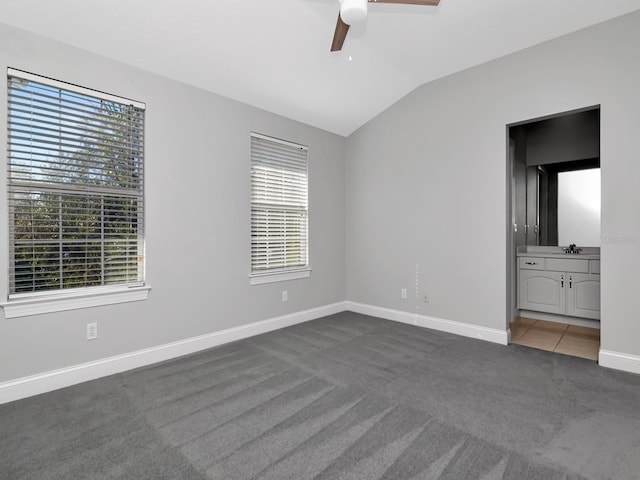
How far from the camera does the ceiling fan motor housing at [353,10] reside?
173 centimetres

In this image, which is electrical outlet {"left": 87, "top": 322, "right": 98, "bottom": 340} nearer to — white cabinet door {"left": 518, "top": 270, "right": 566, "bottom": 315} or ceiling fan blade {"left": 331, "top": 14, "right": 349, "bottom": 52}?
ceiling fan blade {"left": 331, "top": 14, "right": 349, "bottom": 52}

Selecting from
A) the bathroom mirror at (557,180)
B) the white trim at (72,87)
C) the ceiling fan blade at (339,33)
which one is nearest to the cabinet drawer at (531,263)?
the bathroom mirror at (557,180)

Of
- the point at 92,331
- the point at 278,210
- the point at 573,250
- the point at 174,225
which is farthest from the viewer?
the point at 573,250

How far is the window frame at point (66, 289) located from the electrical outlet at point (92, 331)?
0.51 ft

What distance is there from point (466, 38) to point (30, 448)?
4.27 meters

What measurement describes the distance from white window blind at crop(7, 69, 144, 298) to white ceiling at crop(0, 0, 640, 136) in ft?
1.45

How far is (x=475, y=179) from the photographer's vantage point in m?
3.55

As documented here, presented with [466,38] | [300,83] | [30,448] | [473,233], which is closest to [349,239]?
[473,233]

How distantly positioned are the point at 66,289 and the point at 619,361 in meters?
4.36

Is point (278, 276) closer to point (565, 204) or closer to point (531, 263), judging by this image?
point (531, 263)

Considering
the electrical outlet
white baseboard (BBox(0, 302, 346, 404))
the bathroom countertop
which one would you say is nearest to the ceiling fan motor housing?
the electrical outlet

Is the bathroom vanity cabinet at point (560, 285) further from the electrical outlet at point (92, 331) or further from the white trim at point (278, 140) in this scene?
the electrical outlet at point (92, 331)

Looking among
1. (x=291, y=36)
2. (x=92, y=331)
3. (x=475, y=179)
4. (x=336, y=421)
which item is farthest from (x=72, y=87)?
(x=475, y=179)

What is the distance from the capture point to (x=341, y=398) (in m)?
2.28
